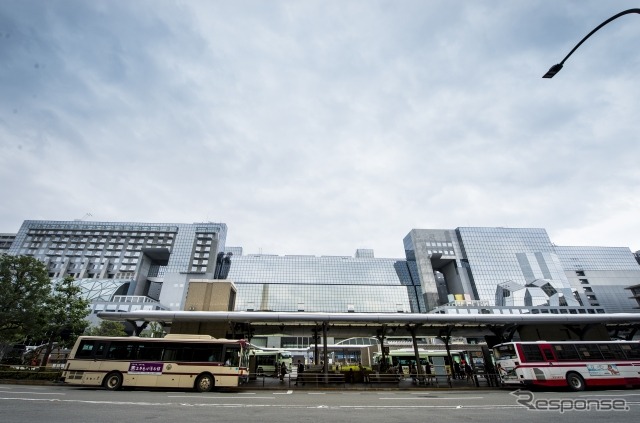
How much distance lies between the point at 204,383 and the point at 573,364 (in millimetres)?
20279

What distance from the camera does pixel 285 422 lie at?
790 centimetres

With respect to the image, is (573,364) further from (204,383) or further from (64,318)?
(64,318)

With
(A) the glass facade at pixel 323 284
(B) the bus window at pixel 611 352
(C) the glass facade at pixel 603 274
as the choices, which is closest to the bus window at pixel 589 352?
(B) the bus window at pixel 611 352

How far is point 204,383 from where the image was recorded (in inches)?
634

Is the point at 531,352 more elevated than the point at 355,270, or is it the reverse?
the point at 355,270

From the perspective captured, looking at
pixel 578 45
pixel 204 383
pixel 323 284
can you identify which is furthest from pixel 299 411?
pixel 323 284

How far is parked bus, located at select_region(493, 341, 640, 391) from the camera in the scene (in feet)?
56.0

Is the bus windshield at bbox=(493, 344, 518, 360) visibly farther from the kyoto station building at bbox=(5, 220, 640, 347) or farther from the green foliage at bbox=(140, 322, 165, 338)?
the kyoto station building at bbox=(5, 220, 640, 347)

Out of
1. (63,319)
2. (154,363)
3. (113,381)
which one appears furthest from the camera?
(63,319)

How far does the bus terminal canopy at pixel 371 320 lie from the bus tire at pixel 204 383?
4.14 meters

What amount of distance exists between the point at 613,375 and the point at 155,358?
2537 centimetres

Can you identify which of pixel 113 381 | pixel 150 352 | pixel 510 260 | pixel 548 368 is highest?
pixel 510 260

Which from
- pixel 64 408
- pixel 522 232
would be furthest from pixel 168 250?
pixel 522 232

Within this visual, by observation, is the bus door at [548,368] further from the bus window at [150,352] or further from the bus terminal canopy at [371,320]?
the bus window at [150,352]
